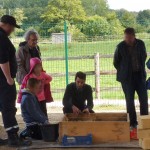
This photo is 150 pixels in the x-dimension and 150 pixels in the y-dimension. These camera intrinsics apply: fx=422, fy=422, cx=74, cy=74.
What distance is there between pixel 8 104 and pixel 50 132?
729mm

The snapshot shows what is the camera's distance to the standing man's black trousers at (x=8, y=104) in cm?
557

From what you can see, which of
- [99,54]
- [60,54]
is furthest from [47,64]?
[99,54]

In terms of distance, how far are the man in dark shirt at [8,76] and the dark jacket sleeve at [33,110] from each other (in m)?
0.35

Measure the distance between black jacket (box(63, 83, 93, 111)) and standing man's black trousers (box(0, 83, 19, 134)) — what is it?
109cm

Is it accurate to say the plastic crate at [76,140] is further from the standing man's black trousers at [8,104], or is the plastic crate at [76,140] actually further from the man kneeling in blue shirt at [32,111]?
the standing man's black trousers at [8,104]

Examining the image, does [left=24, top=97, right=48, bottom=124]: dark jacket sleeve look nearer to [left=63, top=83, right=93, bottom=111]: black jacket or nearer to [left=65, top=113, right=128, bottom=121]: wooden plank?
[left=65, top=113, right=128, bottom=121]: wooden plank

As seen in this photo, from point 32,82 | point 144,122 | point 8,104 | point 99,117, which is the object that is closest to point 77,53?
point 99,117

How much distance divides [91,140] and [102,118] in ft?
2.23

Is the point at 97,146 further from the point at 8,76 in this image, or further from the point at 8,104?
the point at 8,76

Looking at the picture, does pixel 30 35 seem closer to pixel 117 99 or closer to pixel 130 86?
pixel 130 86

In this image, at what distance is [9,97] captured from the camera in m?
5.59

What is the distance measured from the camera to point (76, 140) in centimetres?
571

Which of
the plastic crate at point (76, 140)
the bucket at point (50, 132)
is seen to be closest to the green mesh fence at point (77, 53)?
the bucket at point (50, 132)

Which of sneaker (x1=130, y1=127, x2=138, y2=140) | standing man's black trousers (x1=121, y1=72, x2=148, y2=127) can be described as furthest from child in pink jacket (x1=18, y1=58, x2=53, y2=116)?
sneaker (x1=130, y1=127, x2=138, y2=140)
